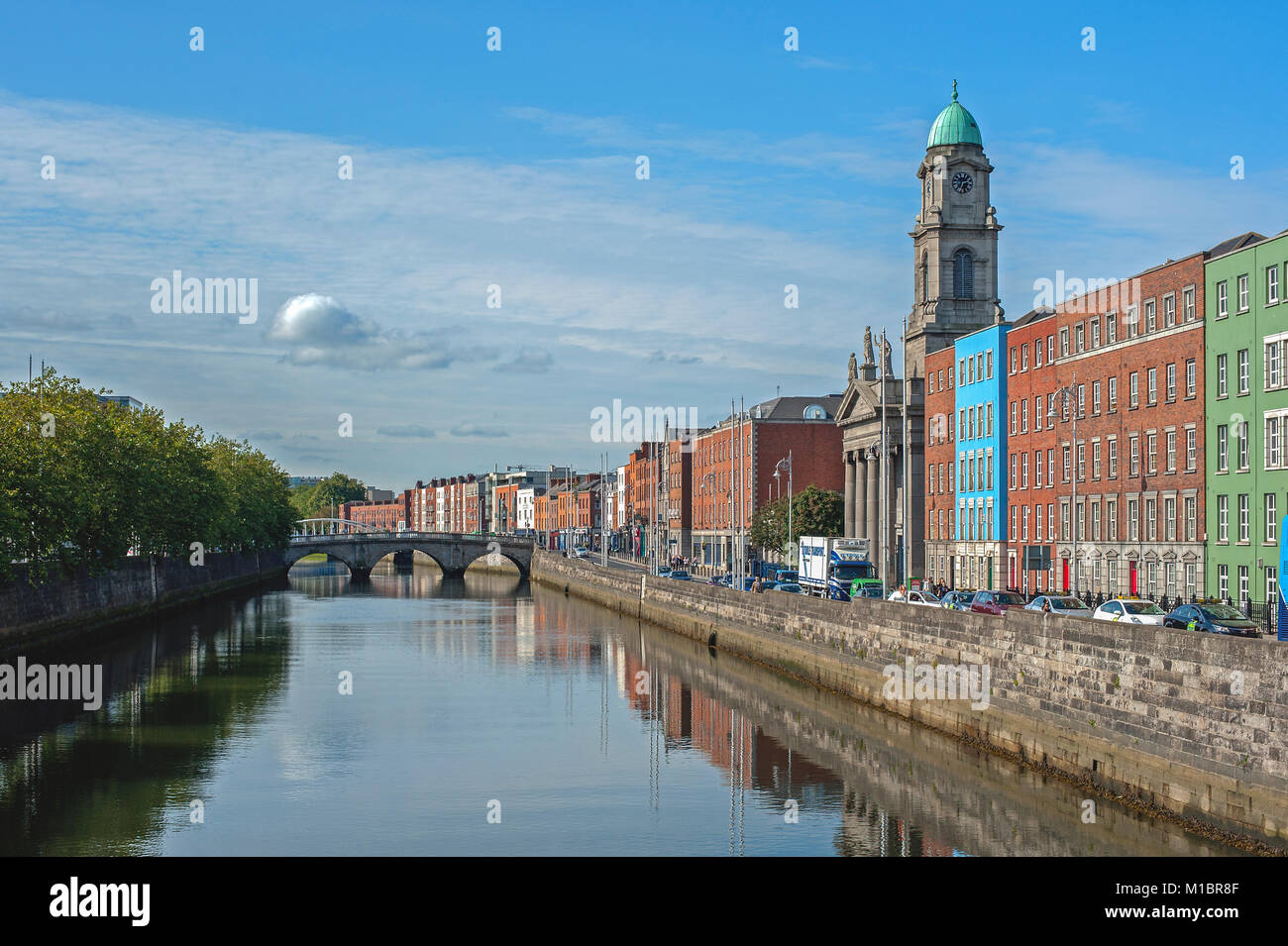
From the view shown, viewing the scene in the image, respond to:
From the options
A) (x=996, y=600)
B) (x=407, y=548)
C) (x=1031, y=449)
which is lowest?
(x=407, y=548)

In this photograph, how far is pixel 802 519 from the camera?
103 m

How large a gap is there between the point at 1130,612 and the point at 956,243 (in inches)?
2313

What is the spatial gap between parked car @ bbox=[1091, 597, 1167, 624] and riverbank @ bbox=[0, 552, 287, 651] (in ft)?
130

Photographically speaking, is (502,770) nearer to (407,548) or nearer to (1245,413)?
(1245,413)

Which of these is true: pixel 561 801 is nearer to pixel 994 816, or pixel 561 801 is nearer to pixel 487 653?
pixel 994 816

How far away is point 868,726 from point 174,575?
64.2 metres

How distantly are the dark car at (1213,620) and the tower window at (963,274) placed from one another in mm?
57407

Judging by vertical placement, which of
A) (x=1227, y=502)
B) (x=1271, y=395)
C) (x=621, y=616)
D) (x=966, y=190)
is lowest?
(x=621, y=616)

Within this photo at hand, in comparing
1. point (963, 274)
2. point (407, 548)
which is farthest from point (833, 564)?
point (407, 548)

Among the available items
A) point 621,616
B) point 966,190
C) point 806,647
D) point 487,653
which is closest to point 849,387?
point 966,190

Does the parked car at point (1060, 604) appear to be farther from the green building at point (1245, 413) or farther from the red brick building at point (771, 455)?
the red brick building at point (771, 455)

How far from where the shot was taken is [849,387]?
104375mm

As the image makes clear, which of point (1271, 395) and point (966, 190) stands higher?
point (966, 190)
